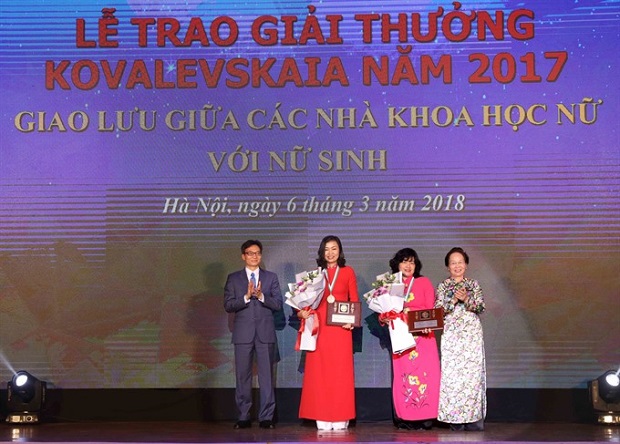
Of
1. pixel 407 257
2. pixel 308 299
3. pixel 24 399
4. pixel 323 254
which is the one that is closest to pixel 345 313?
pixel 308 299

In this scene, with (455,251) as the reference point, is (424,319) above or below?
below

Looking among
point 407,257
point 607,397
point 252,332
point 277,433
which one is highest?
point 407,257

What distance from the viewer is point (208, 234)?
7977mm

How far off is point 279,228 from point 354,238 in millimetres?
596

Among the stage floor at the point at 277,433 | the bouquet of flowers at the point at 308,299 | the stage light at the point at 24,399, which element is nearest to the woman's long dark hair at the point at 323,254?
the bouquet of flowers at the point at 308,299

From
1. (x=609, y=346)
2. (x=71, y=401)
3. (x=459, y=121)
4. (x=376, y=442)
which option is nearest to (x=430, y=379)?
(x=376, y=442)

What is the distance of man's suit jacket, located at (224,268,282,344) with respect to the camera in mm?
7344

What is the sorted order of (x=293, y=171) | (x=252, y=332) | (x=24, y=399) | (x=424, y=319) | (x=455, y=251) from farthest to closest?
(x=293, y=171) → (x=24, y=399) → (x=252, y=332) → (x=455, y=251) → (x=424, y=319)

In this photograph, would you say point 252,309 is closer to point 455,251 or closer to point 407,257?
point 407,257

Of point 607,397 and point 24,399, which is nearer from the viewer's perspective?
point 607,397

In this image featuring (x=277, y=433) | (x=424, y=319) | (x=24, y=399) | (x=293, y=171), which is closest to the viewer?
(x=277, y=433)

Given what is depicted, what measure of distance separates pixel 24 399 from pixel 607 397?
14.1 ft

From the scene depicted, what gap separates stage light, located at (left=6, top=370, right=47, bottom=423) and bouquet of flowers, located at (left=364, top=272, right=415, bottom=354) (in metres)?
2.64

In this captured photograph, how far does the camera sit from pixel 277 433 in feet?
22.7
